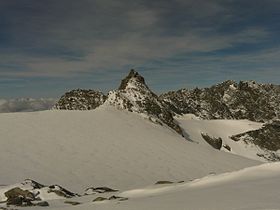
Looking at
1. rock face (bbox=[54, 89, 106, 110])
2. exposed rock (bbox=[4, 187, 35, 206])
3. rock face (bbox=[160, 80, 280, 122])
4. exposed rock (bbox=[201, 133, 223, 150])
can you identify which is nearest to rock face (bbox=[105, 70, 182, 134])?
exposed rock (bbox=[201, 133, 223, 150])

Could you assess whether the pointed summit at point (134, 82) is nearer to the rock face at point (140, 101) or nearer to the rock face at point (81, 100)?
the rock face at point (140, 101)

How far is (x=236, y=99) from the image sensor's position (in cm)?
12975

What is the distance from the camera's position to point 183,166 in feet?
89.7

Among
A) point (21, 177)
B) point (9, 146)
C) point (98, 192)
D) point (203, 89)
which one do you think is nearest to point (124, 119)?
point (9, 146)

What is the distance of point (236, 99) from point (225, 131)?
249 feet

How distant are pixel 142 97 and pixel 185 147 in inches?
500

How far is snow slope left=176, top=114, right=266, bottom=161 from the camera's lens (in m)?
48.8

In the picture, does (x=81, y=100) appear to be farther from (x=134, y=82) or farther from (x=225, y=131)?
(x=225, y=131)

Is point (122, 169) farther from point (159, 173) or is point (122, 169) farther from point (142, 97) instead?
point (142, 97)

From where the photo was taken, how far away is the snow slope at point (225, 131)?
160ft

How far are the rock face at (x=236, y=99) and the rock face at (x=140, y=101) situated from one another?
214 ft

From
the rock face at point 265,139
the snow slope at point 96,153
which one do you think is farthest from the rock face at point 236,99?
the snow slope at point 96,153

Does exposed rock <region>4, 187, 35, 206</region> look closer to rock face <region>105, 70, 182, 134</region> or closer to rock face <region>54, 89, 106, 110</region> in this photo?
rock face <region>105, 70, 182, 134</region>

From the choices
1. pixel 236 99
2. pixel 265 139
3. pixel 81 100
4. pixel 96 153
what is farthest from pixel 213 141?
pixel 236 99
